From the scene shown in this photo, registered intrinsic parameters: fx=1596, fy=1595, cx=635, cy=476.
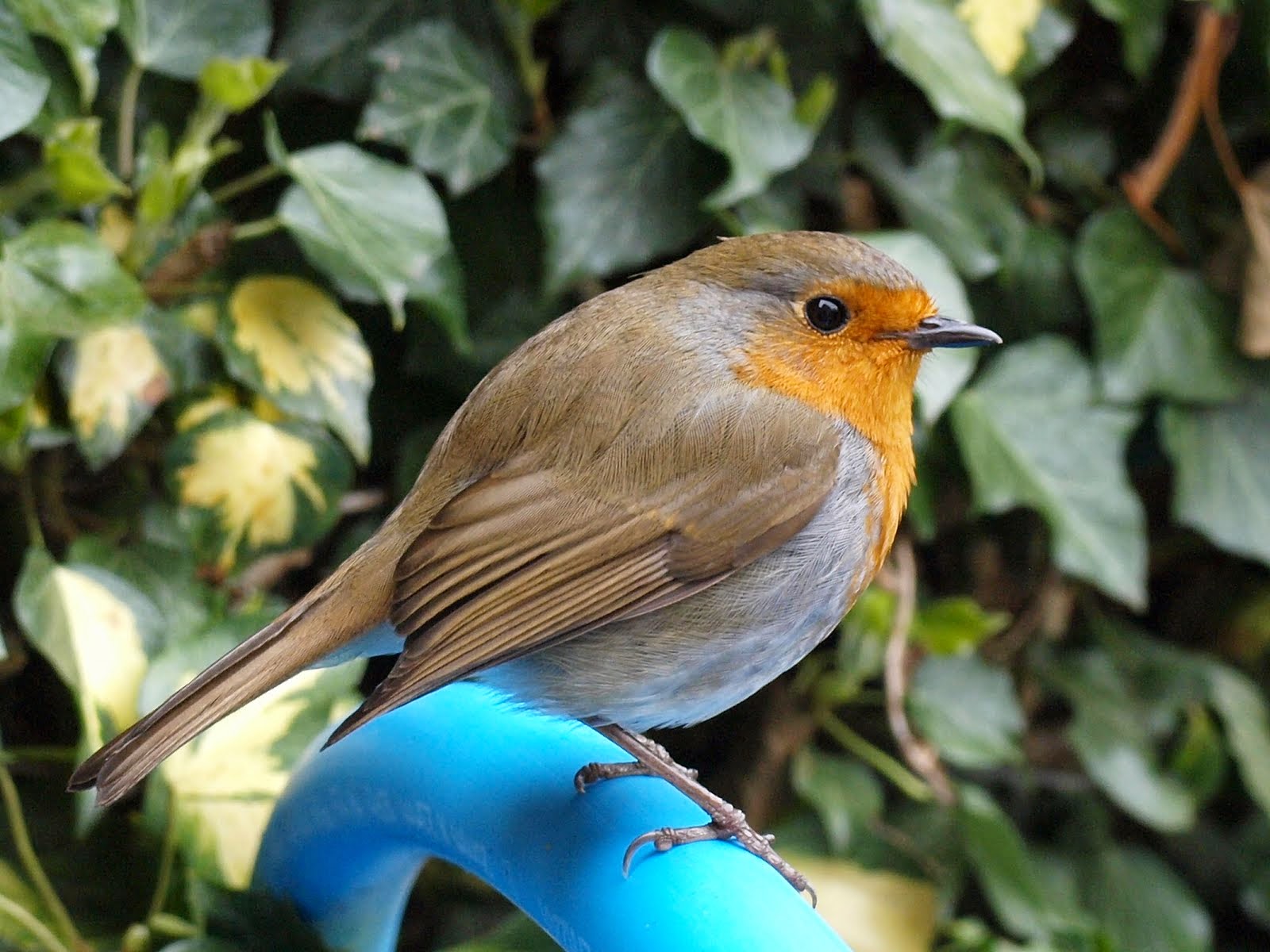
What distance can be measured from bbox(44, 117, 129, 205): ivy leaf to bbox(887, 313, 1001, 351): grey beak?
2.97 ft

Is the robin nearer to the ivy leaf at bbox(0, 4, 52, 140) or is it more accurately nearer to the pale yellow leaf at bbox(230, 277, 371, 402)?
the pale yellow leaf at bbox(230, 277, 371, 402)

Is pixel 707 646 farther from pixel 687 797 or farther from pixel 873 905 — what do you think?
pixel 873 905

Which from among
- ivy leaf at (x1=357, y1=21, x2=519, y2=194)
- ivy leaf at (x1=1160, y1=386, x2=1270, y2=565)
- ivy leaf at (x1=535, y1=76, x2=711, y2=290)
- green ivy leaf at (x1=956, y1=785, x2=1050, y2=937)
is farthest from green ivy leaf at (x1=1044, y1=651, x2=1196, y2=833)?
ivy leaf at (x1=357, y1=21, x2=519, y2=194)

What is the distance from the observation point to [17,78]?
1698 millimetres

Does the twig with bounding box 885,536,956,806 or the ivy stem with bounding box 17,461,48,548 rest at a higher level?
the ivy stem with bounding box 17,461,48,548

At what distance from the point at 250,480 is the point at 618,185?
2.21 feet

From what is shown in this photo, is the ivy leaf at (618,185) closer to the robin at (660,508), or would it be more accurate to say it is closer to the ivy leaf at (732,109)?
the ivy leaf at (732,109)

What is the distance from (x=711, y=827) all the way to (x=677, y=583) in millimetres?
288

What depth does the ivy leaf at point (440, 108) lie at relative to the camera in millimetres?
2178

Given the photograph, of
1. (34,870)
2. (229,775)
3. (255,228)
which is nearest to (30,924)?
(34,870)

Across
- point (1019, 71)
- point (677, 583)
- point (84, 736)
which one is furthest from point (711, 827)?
point (1019, 71)

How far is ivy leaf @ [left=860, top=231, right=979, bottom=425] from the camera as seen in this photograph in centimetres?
216

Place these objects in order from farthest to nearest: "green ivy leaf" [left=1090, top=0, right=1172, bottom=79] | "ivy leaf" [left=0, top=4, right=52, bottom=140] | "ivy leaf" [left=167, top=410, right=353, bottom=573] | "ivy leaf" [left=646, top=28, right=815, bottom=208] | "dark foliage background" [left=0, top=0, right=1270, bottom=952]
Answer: "green ivy leaf" [left=1090, top=0, right=1172, bottom=79], "ivy leaf" [left=646, top=28, right=815, bottom=208], "ivy leaf" [left=167, top=410, right=353, bottom=573], "dark foliage background" [left=0, top=0, right=1270, bottom=952], "ivy leaf" [left=0, top=4, right=52, bottom=140]

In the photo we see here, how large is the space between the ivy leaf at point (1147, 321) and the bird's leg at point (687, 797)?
50.0 inches
